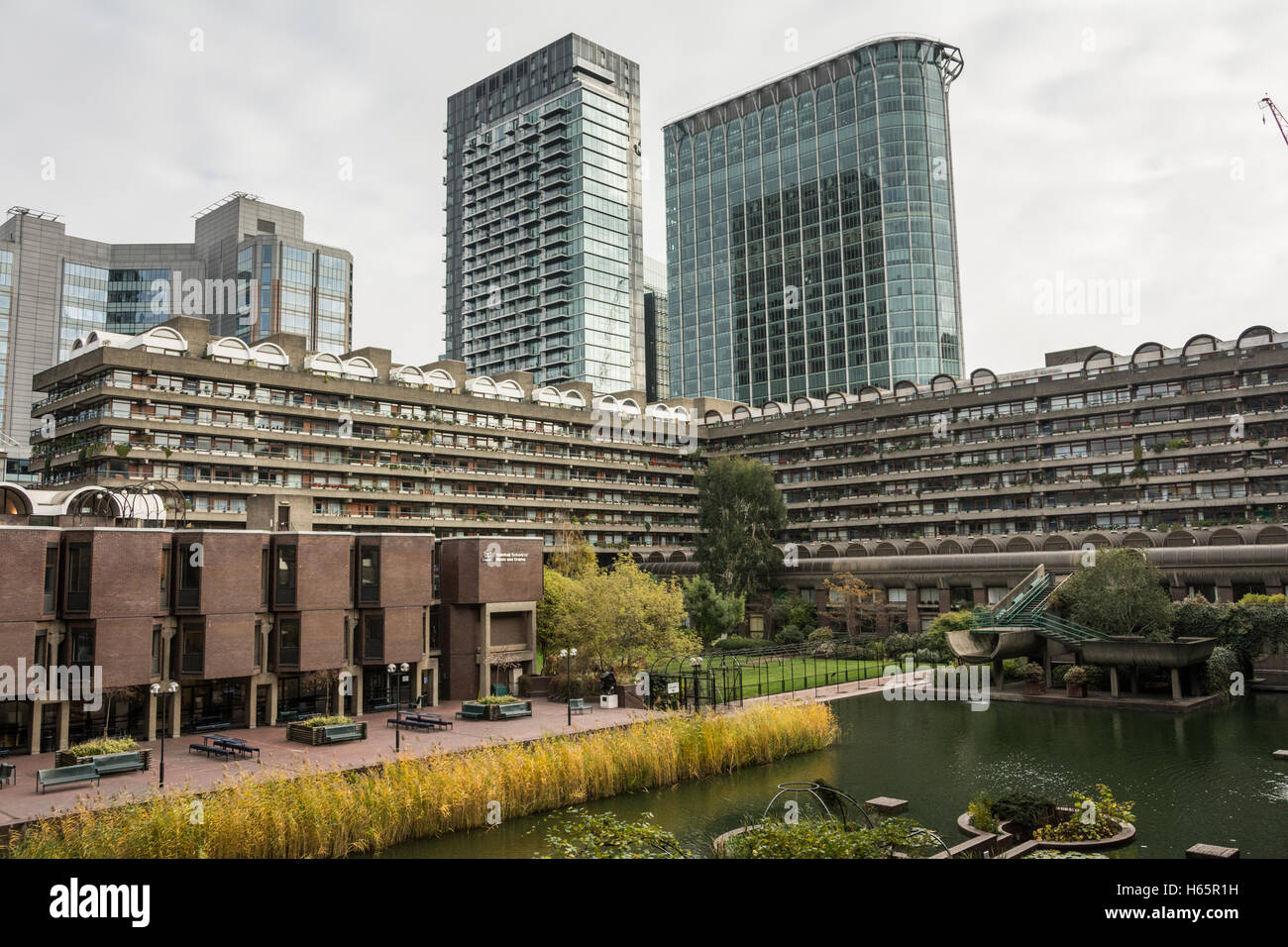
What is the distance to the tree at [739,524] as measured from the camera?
85.8 m

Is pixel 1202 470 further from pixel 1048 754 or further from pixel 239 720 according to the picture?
pixel 239 720

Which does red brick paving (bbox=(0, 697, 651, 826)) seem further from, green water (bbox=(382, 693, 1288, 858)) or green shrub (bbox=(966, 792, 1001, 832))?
green shrub (bbox=(966, 792, 1001, 832))

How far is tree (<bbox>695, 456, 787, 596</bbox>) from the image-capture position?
8575cm

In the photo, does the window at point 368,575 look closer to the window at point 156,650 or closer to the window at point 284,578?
the window at point 284,578

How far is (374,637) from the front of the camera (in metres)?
47.0

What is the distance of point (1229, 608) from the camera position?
5125 cm

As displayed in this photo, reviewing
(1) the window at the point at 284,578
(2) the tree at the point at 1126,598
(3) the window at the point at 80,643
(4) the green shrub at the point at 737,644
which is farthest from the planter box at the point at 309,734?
(4) the green shrub at the point at 737,644

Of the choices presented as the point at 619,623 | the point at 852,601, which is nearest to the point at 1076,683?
the point at 619,623

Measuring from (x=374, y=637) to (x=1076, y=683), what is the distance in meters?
36.6

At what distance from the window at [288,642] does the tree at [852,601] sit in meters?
45.3

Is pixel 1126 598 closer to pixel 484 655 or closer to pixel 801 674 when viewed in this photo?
pixel 801 674

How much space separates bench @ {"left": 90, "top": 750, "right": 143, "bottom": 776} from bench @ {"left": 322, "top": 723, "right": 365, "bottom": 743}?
22.0ft

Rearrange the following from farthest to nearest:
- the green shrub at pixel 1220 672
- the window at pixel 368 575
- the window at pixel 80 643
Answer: the green shrub at pixel 1220 672, the window at pixel 368 575, the window at pixel 80 643
